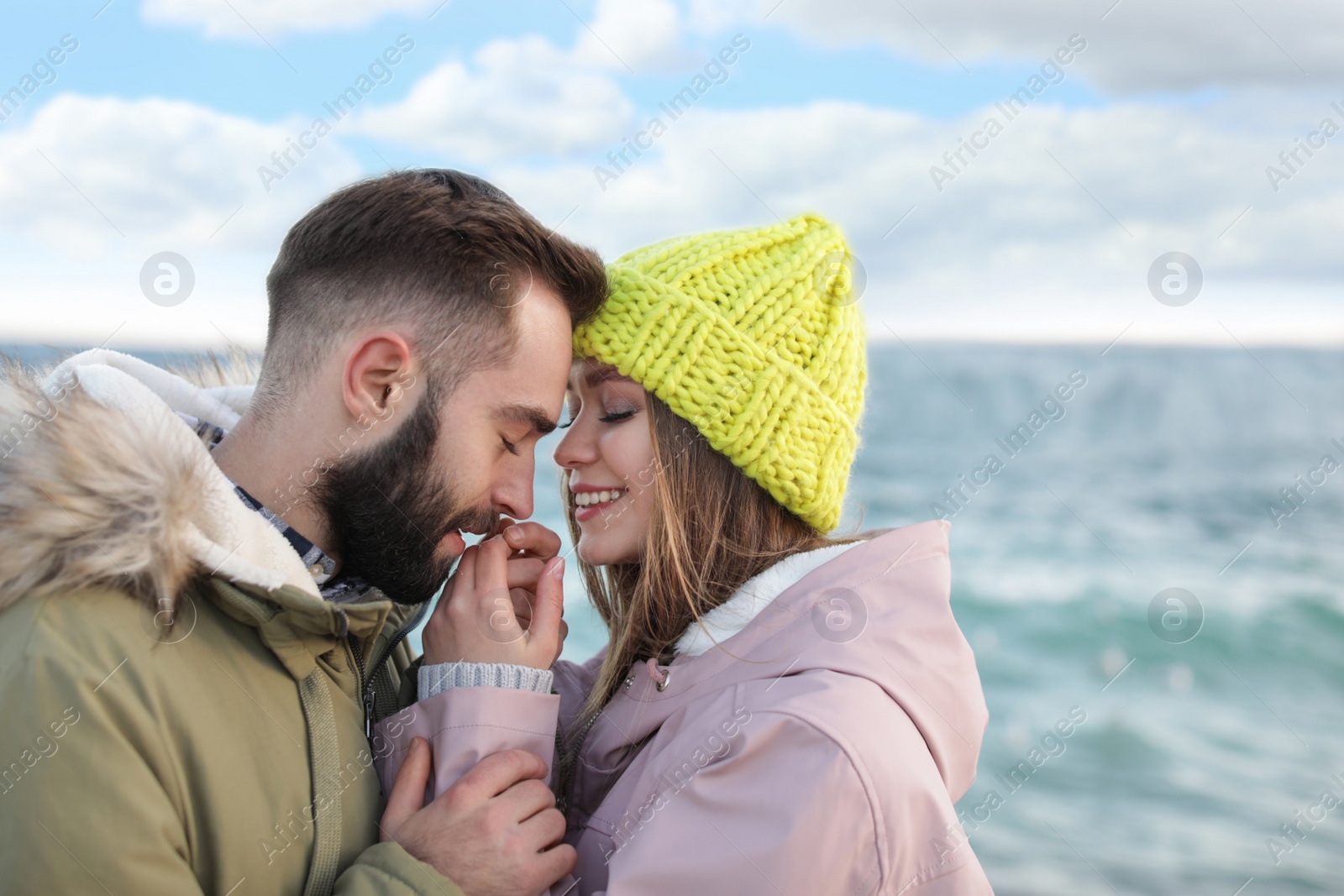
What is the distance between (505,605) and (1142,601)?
31.3ft

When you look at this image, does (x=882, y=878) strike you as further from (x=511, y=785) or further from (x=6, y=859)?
(x=6, y=859)

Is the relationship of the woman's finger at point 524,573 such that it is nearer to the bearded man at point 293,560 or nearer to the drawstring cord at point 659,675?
the bearded man at point 293,560

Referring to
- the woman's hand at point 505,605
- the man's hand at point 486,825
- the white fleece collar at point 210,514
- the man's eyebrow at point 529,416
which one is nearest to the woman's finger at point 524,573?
the woman's hand at point 505,605

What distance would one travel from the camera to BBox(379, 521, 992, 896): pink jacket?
1842mm

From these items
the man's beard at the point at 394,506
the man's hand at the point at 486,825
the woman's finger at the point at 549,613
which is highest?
the man's beard at the point at 394,506

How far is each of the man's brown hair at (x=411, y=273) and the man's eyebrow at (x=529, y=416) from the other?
13 centimetres

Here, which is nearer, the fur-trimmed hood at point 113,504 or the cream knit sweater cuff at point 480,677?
the fur-trimmed hood at point 113,504

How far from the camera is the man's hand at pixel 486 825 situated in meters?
1.91

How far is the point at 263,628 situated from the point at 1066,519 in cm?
1203

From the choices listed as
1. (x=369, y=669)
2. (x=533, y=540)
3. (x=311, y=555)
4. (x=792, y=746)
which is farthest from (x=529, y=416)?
(x=792, y=746)

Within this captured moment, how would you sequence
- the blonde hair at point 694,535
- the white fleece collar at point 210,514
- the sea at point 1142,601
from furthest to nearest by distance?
1. the sea at point 1142,601
2. the blonde hair at point 694,535
3. the white fleece collar at point 210,514

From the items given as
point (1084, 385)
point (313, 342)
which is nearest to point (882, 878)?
point (313, 342)

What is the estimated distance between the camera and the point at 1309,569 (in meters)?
10.4

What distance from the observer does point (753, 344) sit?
7.95 ft
